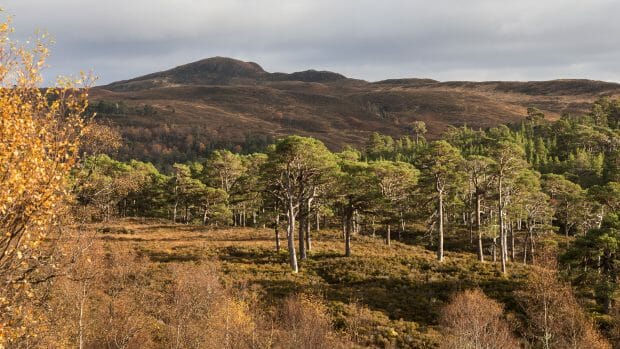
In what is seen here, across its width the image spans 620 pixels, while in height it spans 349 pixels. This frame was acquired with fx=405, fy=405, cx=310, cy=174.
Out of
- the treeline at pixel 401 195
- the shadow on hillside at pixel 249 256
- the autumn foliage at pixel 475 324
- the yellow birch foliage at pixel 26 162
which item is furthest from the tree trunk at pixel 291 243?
the yellow birch foliage at pixel 26 162

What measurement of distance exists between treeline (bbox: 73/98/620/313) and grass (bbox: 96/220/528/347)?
7.60ft

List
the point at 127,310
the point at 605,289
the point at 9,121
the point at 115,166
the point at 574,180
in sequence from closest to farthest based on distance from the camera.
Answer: the point at 9,121
the point at 127,310
the point at 605,289
the point at 115,166
the point at 574,180

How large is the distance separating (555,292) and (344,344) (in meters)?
15.2

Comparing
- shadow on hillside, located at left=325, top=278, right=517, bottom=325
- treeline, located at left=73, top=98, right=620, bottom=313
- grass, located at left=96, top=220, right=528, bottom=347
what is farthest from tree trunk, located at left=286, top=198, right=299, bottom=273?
shadow on hillside, located at left=325, top=278, right=517, bottom=325

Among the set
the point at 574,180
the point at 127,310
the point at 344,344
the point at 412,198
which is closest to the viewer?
the point at 344,344

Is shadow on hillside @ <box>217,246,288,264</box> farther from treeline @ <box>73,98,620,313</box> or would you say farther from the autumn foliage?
the autumn foliage

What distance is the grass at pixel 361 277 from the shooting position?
29047mm

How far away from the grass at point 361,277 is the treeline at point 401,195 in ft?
7.60

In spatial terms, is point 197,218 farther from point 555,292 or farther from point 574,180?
point 574,180

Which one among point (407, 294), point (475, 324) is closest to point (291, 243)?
point (407, 294)

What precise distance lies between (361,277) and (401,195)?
2268 cm

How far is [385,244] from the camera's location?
179 feet

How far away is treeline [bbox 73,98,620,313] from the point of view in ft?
123

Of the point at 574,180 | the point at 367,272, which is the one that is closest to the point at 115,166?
the point at 367,272
